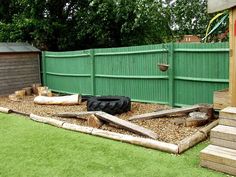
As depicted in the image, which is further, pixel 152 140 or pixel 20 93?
pixel 20 93

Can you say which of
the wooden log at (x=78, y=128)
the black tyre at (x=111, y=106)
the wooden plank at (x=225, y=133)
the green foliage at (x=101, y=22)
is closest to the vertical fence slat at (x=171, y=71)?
the black tyre at (x=111, y=106)

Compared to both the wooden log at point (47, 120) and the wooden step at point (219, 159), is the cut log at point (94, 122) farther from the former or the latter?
the wooden step at point (219, 159)

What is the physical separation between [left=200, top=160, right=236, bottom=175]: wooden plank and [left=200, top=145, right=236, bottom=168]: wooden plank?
0.04 metres

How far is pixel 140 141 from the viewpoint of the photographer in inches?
227

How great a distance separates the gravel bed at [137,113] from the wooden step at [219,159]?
1.11 meters

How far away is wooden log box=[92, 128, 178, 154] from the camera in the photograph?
5398 millimetres

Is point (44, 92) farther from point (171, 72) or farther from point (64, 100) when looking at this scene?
point (171, 72)

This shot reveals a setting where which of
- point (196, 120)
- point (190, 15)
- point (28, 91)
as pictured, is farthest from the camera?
point (190, 15)

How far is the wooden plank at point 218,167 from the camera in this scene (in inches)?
175

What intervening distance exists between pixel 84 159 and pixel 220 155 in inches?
81.2

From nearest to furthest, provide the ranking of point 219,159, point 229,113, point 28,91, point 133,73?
point 219,159 < point 229,113 < point 133,73 < point 28,91

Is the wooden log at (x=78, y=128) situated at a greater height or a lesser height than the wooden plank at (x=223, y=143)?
lesser

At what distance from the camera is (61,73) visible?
40.9 ft

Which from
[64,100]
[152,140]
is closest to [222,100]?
[152,140]
